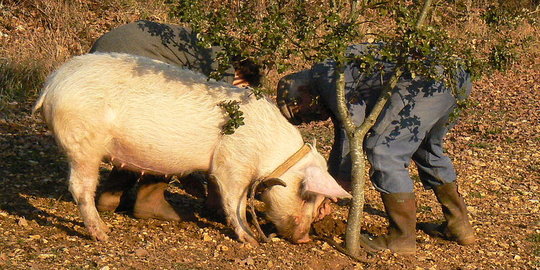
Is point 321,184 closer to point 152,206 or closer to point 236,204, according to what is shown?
point 236,204

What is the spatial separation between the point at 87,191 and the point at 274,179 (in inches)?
49.3

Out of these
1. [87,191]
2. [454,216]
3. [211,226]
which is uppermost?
[454,216]

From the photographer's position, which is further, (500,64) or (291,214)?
(291,214)

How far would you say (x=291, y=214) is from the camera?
212 inches

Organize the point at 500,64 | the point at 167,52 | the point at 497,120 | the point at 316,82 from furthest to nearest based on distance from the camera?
the point at 497,120, the point at 167,52, the point at 316,82, the point at 500,64

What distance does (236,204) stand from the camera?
535 cm

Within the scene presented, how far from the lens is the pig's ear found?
515cm

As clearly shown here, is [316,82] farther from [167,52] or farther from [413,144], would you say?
[167,52]

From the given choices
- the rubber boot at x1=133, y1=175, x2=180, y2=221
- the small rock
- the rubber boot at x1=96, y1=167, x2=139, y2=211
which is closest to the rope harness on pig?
the small rock

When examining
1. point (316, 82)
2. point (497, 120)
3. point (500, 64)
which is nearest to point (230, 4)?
point (497, 120)

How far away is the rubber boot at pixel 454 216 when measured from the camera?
576 cm

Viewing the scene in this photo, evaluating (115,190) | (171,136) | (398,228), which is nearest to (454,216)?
(398,228)

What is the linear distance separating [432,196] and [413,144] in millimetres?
1760

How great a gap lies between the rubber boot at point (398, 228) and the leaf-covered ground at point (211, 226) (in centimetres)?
8
